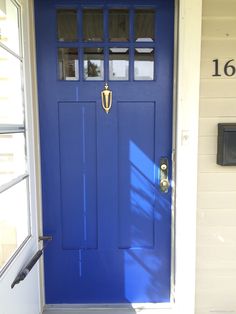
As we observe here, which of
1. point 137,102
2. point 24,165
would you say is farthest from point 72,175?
point 137,102

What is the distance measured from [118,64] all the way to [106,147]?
20.9 inches

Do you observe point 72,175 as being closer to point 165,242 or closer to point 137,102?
point 137,102

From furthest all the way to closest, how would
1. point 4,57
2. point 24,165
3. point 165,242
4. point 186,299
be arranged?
point 165,242 → point 186,299 → point 24,165 → point 4,57

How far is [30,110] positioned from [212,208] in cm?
128

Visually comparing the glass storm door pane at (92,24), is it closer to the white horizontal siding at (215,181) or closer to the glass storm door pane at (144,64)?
the glass storm door pane at (144,64)

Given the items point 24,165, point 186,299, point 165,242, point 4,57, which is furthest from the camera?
point 165,242

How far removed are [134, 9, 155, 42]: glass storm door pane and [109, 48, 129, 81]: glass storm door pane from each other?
0.41 feet

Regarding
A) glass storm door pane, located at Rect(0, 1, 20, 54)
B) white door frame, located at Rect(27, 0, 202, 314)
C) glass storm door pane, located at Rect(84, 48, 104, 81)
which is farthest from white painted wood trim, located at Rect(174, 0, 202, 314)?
glass storm door pane, located at Rect(0, 1, 20, 54)

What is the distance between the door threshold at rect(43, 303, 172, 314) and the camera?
6.60ft

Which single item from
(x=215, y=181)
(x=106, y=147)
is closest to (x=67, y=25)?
(x=106, y=147)

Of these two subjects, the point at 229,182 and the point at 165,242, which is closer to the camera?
the point at 229,182

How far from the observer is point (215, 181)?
1831 mm

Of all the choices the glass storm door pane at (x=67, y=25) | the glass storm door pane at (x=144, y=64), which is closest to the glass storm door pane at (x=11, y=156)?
the glass storm door pane at (x=67, y=25)

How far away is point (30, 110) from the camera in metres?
1.75
